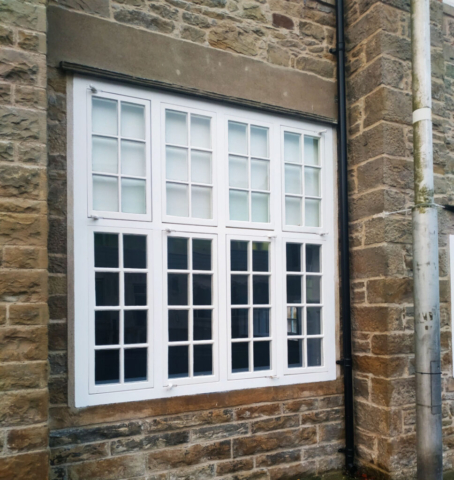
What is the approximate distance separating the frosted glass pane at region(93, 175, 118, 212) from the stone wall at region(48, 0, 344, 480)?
274 mm

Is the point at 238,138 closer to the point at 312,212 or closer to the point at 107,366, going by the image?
the point at 312,212

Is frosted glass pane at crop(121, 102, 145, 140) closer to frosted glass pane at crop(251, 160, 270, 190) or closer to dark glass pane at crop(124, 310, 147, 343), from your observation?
frosted glass pane at crop(251, 160, 270, 190)

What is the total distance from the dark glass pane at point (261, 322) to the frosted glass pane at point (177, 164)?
1421 millimetres

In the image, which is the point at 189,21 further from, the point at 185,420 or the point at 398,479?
the point at 398,479

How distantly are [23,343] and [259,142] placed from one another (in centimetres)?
284

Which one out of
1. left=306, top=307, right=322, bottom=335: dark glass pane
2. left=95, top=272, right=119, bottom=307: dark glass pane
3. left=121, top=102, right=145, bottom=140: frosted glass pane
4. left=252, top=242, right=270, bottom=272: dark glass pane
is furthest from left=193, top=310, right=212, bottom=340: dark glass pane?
left=121, top=102, right=145, bottom=140: frosted glass pane

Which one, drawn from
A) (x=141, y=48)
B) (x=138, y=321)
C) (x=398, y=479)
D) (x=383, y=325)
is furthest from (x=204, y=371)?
(x=141, y=48)

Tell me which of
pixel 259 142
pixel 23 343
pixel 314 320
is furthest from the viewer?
pixel 314 320

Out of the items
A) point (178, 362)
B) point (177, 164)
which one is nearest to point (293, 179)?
point (177, 164)

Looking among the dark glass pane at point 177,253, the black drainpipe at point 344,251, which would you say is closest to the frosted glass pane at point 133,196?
the dark glass pane at point 177,253

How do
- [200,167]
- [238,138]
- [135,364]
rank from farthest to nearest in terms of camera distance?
[238,138] → [200,167] → [135,364]

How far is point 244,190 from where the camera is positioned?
15.9ft

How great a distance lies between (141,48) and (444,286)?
3676 millimetres

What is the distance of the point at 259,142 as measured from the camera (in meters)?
4.99
